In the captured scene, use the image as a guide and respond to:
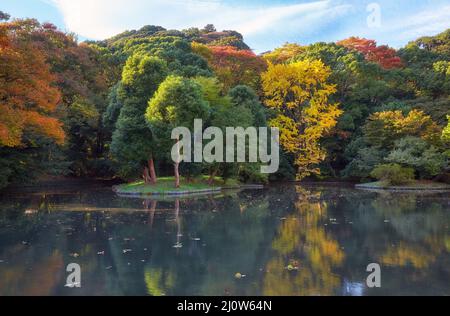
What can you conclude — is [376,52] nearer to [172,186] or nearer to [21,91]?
[172,186]

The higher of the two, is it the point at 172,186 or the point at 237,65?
the point at 237,65

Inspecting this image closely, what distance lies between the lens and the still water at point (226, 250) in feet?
19.1

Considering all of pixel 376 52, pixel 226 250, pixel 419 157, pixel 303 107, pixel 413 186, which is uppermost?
pixel 376 52

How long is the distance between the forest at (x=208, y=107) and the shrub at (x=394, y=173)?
10 cm

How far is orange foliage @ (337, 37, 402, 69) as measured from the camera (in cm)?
3478

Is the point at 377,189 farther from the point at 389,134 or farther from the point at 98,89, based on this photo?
the point at 98,89

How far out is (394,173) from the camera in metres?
22.9

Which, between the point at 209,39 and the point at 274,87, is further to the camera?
the point at 209,39

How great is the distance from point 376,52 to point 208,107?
71.1 feet

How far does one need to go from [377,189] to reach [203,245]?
16933mm

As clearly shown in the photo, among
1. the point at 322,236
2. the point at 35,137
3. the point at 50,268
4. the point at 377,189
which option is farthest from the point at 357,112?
the point at 50,268

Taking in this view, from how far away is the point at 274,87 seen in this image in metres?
28.8

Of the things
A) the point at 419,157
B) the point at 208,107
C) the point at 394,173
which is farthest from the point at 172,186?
the point at 419,157

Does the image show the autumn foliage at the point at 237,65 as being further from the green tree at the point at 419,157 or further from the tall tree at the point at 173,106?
the tall tree at the point at 173,106
